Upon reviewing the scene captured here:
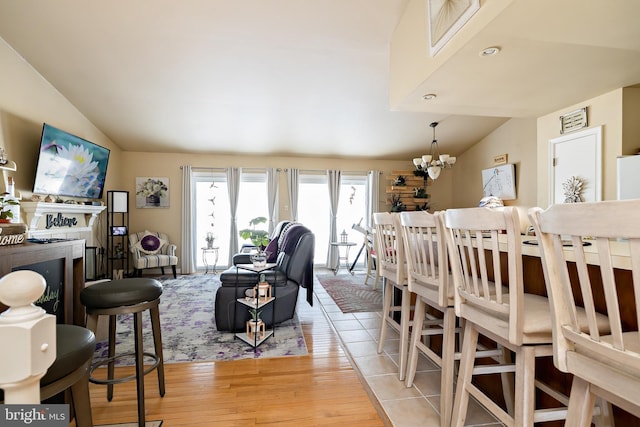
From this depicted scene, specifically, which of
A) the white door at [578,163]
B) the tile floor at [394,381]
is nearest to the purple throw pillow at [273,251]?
the tile floor at [394,381]

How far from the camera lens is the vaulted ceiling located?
2.19m

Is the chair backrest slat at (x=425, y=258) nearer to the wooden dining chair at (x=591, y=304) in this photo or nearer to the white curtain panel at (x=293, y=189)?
the wooden dining chair at (x=591, y=304)

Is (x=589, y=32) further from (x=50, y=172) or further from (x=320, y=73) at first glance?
(x=50, y=172)

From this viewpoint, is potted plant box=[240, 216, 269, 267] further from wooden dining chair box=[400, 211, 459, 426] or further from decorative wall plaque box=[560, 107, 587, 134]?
decorative wall plaque box=[560, 107, 587, 134]

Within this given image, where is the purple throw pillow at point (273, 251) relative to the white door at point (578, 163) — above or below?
below

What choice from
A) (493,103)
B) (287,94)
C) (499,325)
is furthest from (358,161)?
(499,325)

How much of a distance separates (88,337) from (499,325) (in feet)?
4.83

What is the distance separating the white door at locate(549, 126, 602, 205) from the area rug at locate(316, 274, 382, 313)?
254 cm

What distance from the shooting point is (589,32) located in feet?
6.87

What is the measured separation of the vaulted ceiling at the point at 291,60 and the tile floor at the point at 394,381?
7.60 ft

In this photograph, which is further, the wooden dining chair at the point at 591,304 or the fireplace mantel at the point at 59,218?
the fireplace mantel at the point at 59,218

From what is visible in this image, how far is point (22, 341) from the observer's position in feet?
1.36

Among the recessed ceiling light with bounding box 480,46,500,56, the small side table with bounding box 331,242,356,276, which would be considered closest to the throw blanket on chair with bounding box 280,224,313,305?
the recessed ceiling light with bounding box 480,46,500,56

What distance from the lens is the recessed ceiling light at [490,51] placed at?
2209 millimetres
